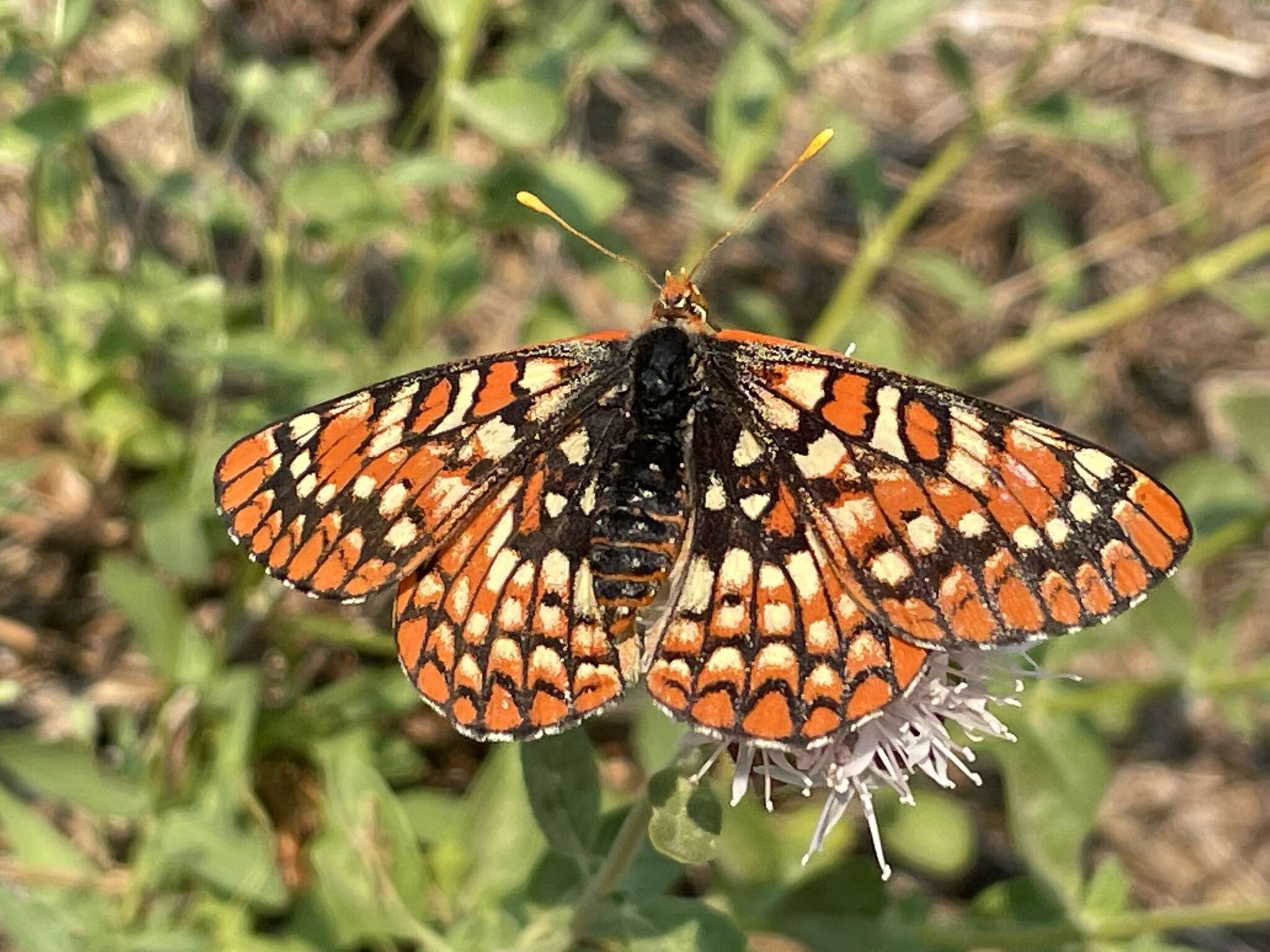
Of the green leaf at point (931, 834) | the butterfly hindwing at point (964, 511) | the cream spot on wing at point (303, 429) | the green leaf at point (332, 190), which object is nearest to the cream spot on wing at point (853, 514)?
the butterfly hindwing at point (964, 511)

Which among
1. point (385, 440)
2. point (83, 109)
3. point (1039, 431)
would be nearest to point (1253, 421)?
point (1039, 431)

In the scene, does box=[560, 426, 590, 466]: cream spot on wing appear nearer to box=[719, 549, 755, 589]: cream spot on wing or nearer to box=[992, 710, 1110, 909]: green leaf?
box=[719, 549, 755, 589]: cream spot on wing

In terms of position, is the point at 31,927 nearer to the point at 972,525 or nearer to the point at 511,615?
the point at 511,615

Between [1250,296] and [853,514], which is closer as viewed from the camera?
[853,514]

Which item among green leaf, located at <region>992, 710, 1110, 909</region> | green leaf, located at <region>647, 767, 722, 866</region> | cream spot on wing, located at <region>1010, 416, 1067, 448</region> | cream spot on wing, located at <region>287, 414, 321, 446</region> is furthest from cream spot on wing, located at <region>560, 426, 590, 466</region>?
green leaf, located at <region>992, 710, 1110, 909</region>

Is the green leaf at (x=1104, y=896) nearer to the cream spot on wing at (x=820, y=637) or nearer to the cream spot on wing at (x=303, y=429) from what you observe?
the cream spot on wing at (x=820, y=637)
